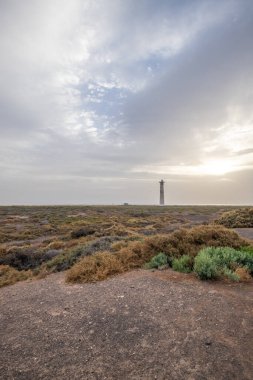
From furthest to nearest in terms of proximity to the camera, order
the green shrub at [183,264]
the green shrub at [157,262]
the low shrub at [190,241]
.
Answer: the low shrub at [190,241] → the green shrub at [157,262] → the green shrub at [183,264]

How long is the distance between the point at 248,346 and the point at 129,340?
2.08m

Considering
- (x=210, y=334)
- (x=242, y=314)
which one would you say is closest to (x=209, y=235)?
(x=242, y=314)

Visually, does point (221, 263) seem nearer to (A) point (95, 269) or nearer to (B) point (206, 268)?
(B) point (206, 268)

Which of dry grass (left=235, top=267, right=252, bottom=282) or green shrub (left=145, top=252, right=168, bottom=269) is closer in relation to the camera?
dry grass (left=235, top=267, right=252, bottom=282)

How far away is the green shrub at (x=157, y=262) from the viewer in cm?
1053

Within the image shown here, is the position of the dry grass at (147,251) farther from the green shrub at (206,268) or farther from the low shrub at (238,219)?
the low shrub at (238,219)

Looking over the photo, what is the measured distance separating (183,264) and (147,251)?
6.70ft

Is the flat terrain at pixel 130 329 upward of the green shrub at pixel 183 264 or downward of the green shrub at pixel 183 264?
downward

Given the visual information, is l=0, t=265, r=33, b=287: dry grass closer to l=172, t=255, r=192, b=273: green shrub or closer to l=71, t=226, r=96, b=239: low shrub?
l=172, t=255, r=192, b=273: green shrub

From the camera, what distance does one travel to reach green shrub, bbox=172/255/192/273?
9.70 m

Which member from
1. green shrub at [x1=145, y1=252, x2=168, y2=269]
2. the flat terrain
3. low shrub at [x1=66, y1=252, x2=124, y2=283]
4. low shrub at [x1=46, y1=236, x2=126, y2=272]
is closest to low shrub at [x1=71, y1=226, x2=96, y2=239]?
low shrub at [x1=46, y1=236, x2=126, y2=272]

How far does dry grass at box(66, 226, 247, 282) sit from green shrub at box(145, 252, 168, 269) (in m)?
0.32

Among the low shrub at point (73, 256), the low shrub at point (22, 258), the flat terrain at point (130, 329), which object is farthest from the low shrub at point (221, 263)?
the low shrub at point (22, 258)

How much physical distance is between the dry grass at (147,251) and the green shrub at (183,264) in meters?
0.66
